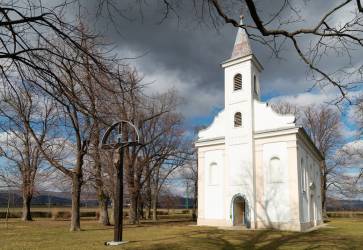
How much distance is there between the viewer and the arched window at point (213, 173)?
30.3 m

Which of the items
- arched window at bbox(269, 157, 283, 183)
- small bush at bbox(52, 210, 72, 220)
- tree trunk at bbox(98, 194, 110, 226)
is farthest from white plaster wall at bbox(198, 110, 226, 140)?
small bush at bbox(52, 210, 72, 220)

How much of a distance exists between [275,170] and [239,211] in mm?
4518

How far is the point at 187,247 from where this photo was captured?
46.4 ft

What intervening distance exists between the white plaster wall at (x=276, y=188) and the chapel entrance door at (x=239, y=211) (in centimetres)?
232

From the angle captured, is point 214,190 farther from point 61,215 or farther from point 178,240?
point 61,215

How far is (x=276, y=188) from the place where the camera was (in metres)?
26.7

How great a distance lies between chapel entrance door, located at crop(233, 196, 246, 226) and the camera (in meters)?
28.1

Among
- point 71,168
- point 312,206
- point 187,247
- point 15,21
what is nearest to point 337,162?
point 312,206

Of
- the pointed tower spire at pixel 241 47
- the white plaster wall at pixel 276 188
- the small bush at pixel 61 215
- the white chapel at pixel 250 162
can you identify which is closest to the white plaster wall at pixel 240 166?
the white chapel at pixel 250 162

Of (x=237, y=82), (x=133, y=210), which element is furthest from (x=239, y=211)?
(x=237, y=82)

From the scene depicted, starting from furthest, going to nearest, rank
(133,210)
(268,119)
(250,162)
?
(133,210)
(268,119)
(250,162)

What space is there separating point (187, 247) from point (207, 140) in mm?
17341

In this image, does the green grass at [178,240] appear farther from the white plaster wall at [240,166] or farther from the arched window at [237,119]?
the arched window at [237,119]

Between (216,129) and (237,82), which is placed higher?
(237,82)
